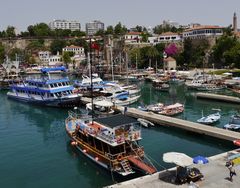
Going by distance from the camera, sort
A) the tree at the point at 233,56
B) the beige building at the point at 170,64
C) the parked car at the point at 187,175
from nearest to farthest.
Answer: the parked car at the point at 187,175 < the tree at the point at 233,56 < the beige building at the point at 170,64

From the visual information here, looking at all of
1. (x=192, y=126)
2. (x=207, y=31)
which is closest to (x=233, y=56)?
(x=207, y=31)

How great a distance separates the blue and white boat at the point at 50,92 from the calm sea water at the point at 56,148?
2297mm

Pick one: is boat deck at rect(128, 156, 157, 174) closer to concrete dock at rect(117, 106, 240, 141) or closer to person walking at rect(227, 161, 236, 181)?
person walking at rect(227, 161, 236, 181)

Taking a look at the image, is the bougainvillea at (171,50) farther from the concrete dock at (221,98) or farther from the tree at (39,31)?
the tree at (39,31)

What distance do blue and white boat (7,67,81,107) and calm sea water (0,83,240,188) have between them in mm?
2297

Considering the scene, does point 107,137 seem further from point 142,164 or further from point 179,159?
point 179,159

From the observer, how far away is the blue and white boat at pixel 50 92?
5647 centimetres

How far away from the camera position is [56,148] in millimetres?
35125

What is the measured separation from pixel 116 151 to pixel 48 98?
34136 mm

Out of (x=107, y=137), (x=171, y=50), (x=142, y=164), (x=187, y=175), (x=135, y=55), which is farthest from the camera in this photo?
(x=135, y=55)

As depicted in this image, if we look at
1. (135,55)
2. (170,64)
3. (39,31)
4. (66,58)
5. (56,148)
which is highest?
(39,31)

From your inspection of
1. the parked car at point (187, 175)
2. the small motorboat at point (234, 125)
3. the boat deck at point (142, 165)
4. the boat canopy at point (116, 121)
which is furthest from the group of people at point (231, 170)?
the small motorboat at point (234, 125)

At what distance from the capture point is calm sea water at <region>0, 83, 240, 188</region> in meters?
27.0

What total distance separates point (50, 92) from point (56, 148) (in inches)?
954
